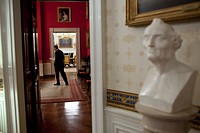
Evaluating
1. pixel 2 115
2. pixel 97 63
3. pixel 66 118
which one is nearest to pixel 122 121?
pixel 97 63

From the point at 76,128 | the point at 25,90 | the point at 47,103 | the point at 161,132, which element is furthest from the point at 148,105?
the point at 47,103

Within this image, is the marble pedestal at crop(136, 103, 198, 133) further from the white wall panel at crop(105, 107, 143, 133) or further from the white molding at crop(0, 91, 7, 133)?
the white molding at crop(0, 91, 7, 133)

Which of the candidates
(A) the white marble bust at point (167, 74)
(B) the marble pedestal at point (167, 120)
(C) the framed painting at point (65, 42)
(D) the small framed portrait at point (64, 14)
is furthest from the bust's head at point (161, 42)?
(C) the framed painting at point (65, 42)

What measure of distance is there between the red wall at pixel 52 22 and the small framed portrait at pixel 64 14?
0.14 meters

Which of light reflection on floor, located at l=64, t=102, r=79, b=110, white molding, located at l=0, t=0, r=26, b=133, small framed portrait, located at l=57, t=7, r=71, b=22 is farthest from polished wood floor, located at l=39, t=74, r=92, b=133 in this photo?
small framed portrait, located at l=57, t=7, r=71, b=22

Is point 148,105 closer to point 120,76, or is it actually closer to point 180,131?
point 180,131

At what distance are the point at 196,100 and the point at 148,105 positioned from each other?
0.38m

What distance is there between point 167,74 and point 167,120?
0.22 metres

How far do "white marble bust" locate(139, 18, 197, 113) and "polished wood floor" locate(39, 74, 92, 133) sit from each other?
2.51m

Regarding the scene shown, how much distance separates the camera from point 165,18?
4.37 ft

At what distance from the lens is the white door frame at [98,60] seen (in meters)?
1.77

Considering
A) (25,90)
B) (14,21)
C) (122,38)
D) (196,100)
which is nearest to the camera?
(196,100)

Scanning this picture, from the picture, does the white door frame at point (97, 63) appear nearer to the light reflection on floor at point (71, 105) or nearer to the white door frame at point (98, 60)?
the white door frame at point (98, 60)

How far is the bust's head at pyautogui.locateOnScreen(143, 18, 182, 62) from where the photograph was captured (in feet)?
3.24
